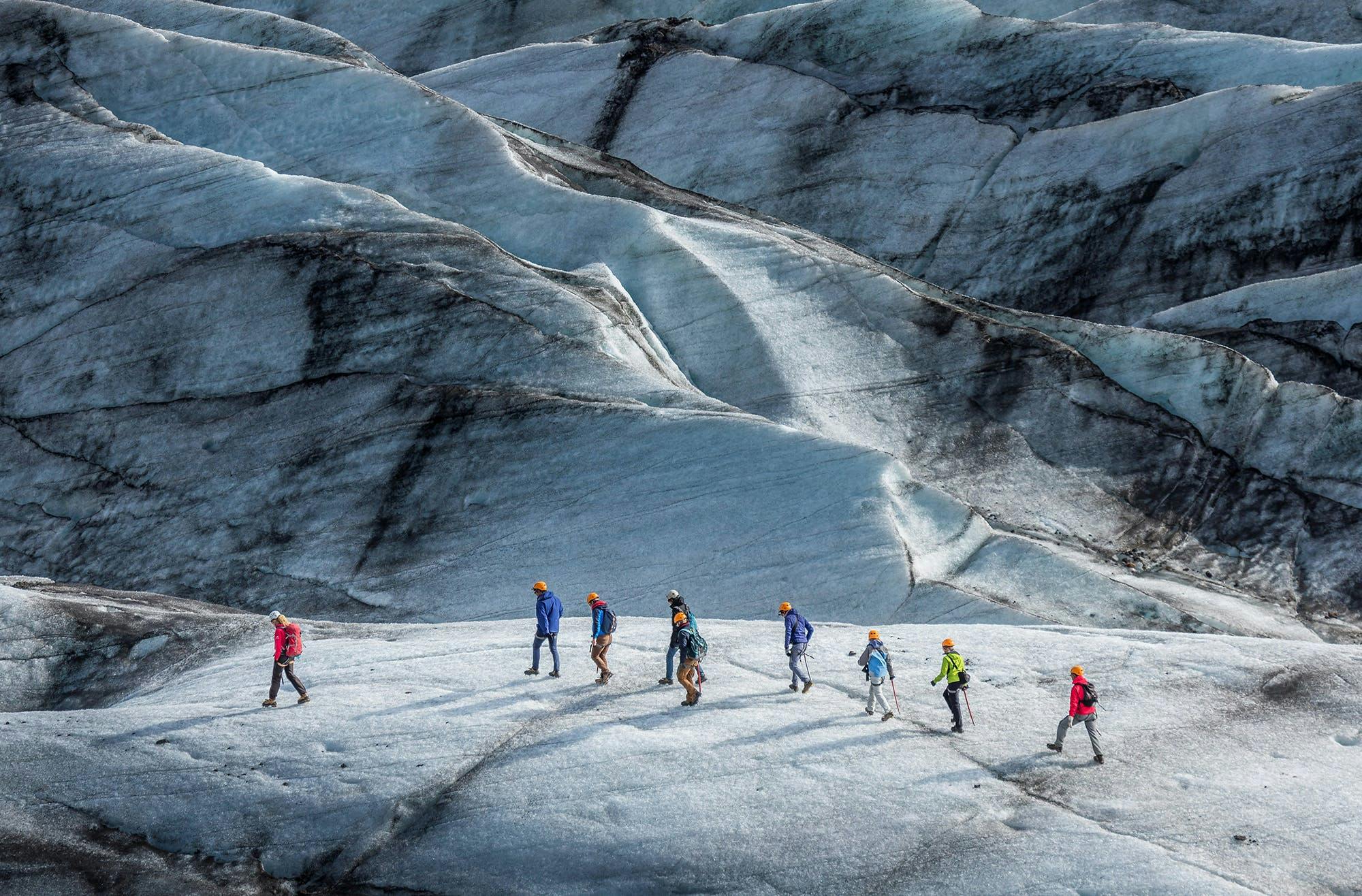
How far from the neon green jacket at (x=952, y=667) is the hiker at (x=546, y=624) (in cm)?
547

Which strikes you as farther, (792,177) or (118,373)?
(792,177)

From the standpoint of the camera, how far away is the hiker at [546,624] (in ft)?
63.3

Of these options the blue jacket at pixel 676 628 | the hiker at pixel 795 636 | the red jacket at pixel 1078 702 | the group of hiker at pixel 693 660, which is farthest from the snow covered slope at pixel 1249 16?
the blue jacket at pixel 676 628

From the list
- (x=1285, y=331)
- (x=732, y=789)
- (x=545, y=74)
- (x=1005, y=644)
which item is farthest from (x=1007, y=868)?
(x=545, y=74)

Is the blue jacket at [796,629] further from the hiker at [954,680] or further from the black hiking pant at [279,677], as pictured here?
the black hiking pant at [279,677]

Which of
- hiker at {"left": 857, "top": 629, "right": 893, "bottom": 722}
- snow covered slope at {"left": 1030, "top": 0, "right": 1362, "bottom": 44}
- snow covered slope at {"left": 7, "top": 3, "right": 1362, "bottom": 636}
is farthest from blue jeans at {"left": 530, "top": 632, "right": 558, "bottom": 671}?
snow covered slope at {"left": 1030, "top": 0, "right": 1362, "bottom": 44}

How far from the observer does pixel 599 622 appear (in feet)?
63.0

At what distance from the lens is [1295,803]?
16359mm

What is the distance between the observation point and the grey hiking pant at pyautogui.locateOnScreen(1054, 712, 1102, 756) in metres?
17.3

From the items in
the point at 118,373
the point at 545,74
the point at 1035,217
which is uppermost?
the point at 545,74

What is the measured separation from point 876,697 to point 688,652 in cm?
274

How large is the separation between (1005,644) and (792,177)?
28.6 m

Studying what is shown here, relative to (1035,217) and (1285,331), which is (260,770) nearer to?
(1285,331)

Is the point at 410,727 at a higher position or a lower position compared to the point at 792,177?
lower
